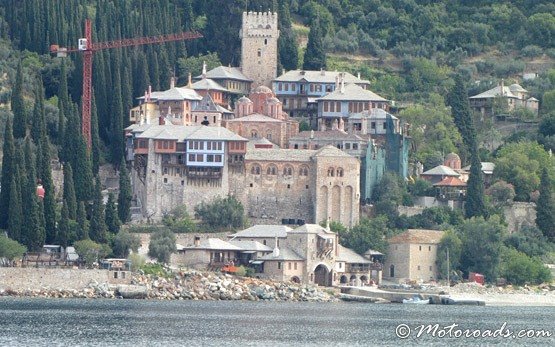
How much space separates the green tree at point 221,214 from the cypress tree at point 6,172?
12.1 metres

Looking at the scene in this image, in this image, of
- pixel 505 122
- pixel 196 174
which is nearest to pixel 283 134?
pixel 196 174

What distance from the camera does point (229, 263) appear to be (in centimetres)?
12975

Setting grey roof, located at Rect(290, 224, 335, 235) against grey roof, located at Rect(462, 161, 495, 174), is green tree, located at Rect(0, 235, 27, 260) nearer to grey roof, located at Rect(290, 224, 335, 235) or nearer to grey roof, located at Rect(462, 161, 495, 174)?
grey roof, located at Rect(290, 224, 335, 235)

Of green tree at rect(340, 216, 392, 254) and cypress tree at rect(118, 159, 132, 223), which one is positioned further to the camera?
green tree at rect(340, 216, 392, 254)

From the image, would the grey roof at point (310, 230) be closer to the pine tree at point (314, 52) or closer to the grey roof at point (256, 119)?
the grey roof at point (256, 119)

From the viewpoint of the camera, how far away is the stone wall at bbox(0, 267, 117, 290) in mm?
122062

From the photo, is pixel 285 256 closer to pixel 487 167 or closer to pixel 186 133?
pixel 186 133

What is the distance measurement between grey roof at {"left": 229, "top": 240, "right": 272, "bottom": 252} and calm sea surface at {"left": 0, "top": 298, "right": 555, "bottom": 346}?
668 centimetres

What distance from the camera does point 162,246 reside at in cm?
12850

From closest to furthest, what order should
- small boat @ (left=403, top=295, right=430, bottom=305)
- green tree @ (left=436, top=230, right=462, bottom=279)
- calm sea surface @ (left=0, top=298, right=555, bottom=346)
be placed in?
1. calm sea surface @ (left=0, top=298, right=555, bottom=346)
2. small boat @ (left=403, top=295, right=430, bottom=305)
3. green tree @ (left=436, top=230, right=462, bottom=279)

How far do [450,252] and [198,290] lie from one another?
51.8ft

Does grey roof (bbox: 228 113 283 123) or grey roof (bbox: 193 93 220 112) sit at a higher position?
grey roof (bbox: 193 93 220 112)

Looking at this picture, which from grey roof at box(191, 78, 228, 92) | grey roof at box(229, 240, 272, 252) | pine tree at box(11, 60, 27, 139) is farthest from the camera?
grey roof at box(191, 78, 228, 92)

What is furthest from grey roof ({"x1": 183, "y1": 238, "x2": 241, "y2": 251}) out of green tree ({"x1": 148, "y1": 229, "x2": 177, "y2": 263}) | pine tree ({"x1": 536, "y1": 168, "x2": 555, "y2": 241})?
pine tree ({"x1": 536, "y1": 168, "x2": 555, "y2": 241})
